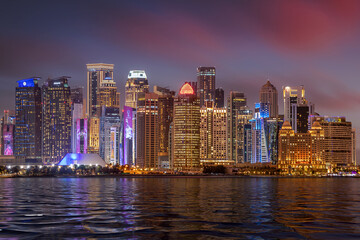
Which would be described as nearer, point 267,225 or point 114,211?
point 267,225

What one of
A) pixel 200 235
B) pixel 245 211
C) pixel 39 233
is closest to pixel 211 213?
pixel 245 211

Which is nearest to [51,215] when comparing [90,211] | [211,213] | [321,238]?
[90,211]

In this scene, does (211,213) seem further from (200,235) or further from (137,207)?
(200,235)

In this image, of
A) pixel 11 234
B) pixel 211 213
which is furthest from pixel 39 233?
pixel 211 213

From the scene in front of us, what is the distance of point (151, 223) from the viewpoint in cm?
5344

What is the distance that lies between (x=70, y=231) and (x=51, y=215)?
14.0m

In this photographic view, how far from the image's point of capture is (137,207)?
72938mm

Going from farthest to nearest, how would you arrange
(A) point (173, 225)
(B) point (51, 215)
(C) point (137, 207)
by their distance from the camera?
(C) point (137, 207), (B) point (51, 215), (A) point (173, 225)

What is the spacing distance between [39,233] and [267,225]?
2191cm

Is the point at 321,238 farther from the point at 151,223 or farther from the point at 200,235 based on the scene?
the point at 151,223

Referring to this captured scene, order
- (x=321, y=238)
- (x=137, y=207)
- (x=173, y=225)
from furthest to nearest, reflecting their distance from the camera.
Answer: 1. (x=137, y=207)
2. (x=173, y=225)
3. (x=321, y=238)

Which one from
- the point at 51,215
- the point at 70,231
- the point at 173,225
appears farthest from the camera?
the point at 51,215

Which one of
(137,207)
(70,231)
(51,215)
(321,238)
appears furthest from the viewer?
(137,207)

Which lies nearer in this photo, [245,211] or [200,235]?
[200,235]
